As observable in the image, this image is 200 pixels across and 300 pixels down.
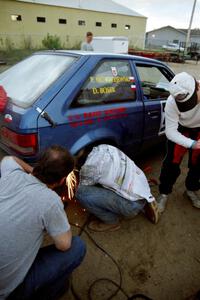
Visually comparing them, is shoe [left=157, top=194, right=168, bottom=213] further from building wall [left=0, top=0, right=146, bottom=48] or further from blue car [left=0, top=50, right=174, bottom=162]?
building wall [left=0, top=0, right=146, bottom=48]

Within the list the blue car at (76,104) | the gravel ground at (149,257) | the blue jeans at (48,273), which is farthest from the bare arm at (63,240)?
the blue car at (76,104)

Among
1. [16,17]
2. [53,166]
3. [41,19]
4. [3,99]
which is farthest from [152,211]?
[41,19]

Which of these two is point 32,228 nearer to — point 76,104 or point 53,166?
point 53,166

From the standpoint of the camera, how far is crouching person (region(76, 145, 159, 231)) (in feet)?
8.28

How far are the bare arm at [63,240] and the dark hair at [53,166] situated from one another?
0.33 metres

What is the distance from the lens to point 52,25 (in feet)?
84.1

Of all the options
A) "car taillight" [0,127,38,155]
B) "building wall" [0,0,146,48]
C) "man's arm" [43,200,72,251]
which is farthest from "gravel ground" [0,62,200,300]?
"building wall" [0,0,146,48]

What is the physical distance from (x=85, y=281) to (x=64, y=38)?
27.6 m

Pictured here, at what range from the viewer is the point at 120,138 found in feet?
10.6

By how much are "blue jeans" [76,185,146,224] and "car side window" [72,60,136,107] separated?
0.90 m

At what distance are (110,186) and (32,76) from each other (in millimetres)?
1535

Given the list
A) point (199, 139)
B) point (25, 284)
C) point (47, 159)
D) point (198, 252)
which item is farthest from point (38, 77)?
point (198, 252)

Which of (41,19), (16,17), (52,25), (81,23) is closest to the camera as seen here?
(16,17)

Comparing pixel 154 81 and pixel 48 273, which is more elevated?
pixel 154 81
